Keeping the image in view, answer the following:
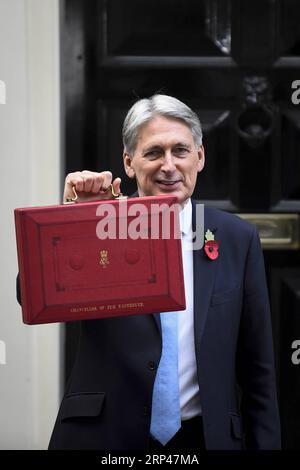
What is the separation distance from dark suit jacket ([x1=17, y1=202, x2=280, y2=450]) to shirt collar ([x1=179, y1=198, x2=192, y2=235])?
0.05 meters

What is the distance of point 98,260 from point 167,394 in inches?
14.0

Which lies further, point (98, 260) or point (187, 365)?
point (187, 365)

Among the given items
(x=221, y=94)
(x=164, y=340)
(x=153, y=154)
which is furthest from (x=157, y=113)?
(x=221, y=94)

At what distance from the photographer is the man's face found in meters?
1.84

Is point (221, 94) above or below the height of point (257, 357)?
above

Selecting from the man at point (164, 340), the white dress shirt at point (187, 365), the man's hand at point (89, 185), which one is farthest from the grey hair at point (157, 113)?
the white dress shirt at point (187, 365)

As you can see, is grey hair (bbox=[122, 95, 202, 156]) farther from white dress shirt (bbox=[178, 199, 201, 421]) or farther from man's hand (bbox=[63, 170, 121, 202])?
white dress shirt (bbox=[178, 199, 201, 421])

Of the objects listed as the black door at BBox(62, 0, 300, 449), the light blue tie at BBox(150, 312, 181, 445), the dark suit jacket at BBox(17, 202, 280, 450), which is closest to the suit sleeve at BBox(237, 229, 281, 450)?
the dark suit jacket at BBox(17, 202, 280, 450)

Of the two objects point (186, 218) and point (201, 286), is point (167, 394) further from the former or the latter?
point (186, 218)

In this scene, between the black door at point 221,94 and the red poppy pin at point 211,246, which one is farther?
the black door at point 221,94

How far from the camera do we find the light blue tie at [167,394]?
71.2 inches

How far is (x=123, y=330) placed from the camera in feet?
6.02

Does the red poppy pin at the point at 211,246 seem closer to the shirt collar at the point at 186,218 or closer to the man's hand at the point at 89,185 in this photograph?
the shirt collar at the point at 186,218

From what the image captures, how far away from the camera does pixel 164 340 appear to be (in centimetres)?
182
